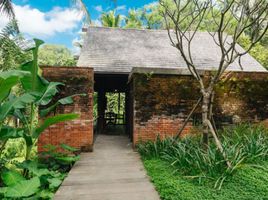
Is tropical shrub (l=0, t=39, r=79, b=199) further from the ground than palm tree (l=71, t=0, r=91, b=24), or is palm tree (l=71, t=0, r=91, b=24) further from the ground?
palm tree (l=71, t=0, r=91, b=24)

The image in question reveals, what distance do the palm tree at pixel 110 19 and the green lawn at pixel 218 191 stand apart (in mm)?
21721

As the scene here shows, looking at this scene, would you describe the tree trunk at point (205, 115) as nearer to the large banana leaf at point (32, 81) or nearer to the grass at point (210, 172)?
the grass at point (210, 172)

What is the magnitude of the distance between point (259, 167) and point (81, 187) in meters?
3.60

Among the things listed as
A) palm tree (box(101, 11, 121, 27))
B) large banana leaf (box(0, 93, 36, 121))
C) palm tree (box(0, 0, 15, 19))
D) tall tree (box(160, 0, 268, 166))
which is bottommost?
large banana leaf (box(0, 93, 36, 121))

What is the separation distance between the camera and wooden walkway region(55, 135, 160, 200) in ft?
15.0

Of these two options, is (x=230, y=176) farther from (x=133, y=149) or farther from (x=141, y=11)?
(x=141, y=11)

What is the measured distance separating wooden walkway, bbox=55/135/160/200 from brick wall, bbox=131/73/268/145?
1.14 meters

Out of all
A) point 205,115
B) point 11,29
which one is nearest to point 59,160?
point 205,115

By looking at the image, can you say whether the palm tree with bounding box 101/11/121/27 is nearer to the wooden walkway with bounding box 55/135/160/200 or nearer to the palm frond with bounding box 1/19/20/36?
the palm frond with bounding box 1/19/20/36

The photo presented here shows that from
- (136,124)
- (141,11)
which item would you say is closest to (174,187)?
(136,124)

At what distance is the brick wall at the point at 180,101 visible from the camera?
26.5 feet

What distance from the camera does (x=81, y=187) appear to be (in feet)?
16.4

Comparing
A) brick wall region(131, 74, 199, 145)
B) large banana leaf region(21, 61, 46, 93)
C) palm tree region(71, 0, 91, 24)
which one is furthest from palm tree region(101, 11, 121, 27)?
large banana leaf region(21, 61, 46, 93)

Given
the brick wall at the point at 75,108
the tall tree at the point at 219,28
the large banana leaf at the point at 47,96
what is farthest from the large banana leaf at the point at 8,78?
the tall tree at the point at 219,28
